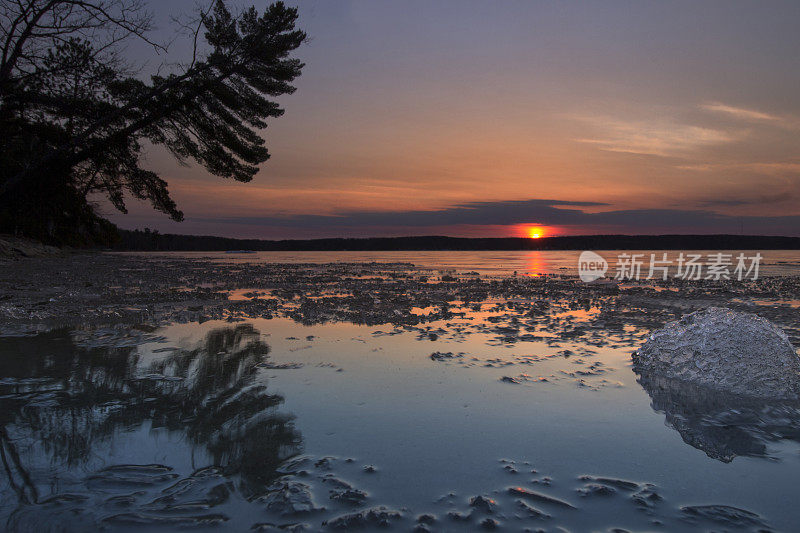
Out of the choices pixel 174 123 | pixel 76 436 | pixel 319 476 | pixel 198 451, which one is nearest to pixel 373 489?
pixel 319 476

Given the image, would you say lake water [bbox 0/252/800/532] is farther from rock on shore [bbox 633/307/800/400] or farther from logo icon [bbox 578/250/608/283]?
logo icon [bbox 578/250/608/283]

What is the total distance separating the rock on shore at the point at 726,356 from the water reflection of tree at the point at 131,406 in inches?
116

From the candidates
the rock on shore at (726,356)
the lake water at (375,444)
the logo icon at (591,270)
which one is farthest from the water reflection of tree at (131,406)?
the logo icon at (591,270)

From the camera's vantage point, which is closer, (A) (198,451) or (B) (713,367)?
(A) (198,451)

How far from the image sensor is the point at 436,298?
29.3 ft

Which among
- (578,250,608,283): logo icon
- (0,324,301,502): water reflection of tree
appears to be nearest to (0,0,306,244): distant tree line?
(0,324,301,502): water reflection of tree

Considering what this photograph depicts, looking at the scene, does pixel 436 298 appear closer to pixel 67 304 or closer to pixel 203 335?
pixel 203 335

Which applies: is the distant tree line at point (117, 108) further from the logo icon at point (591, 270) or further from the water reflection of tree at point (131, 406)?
the logo icon at point (591, 270)

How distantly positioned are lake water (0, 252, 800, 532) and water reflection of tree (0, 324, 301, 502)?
15 mm

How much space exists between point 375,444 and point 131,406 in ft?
4.96

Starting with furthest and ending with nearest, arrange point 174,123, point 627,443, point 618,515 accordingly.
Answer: point 174,123 < point 627,443 < point 618,515

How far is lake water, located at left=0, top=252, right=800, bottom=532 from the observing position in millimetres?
1670

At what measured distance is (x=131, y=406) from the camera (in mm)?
2740

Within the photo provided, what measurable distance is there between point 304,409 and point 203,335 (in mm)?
2737
